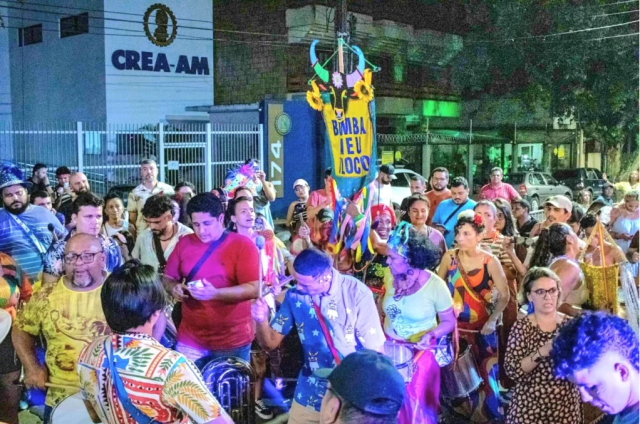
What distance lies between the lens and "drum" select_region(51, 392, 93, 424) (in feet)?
9.76

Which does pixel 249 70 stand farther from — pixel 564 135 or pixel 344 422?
pixel 344 422

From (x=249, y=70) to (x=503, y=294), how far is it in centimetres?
2206

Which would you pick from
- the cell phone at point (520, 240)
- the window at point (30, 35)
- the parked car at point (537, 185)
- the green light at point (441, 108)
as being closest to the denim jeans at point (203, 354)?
the cell phone at point (520, 240)

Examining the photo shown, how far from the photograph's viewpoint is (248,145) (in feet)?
58.6

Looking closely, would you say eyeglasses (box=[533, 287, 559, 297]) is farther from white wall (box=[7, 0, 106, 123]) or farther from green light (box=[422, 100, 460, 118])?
green light (box=[422, 100, 460, 118])

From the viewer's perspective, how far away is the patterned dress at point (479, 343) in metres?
5.10

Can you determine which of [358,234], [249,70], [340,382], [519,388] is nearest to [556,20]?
[249,70]

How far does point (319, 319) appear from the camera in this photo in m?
3.69

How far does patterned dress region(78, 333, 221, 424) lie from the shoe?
295cm

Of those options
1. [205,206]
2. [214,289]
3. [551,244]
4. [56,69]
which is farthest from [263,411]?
[56,69]

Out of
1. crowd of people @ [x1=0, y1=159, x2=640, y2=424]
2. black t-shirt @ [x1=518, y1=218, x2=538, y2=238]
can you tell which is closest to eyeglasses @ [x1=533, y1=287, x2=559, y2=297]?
crowd of people @ [x1=0, y1=159, x2=640, y2=424]

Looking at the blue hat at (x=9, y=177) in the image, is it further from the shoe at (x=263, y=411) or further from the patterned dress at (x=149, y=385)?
the patterned dress at (x=149, y=385)

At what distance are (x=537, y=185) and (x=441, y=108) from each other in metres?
8.00

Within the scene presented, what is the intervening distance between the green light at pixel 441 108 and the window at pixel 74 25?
13.9 meters
